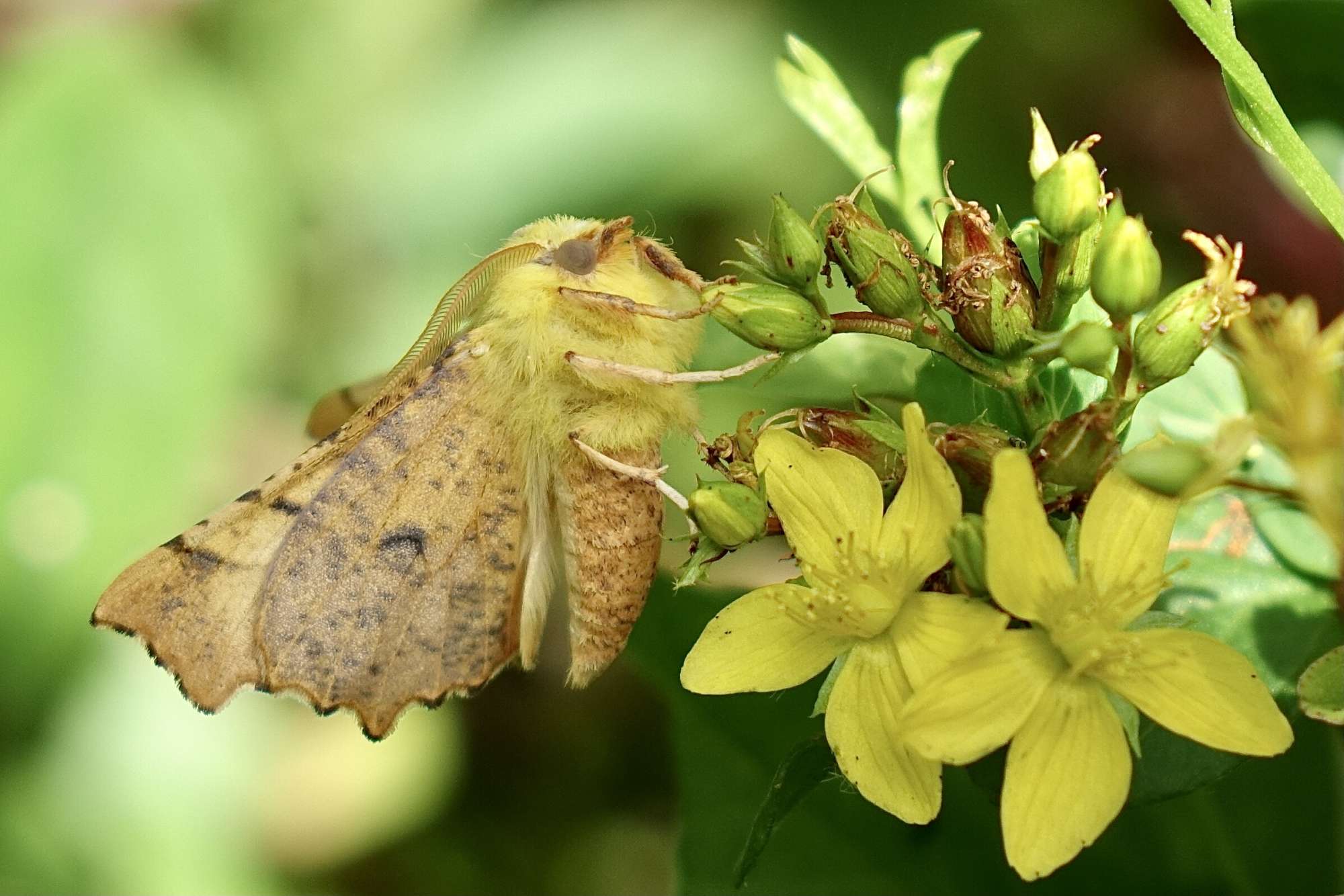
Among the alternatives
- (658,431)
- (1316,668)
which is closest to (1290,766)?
(1316,668)

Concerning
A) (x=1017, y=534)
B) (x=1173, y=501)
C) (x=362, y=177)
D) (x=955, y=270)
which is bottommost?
(x=1173, y=501)

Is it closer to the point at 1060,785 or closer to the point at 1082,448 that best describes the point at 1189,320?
the point at 1082,448

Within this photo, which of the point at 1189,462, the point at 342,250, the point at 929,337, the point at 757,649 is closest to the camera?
the point at 1189,462

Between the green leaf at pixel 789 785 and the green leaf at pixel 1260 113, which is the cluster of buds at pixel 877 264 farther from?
the green leaf at pixel 789 785

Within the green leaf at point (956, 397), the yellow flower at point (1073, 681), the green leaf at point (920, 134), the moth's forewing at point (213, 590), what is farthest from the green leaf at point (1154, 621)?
the moth's forewing at point (213, 590)

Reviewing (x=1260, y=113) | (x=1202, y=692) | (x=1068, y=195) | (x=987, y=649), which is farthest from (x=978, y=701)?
(x=1260, y=113)

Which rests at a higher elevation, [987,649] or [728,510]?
[728,510]

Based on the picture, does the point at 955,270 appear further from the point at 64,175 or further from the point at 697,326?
the point at 64,175
